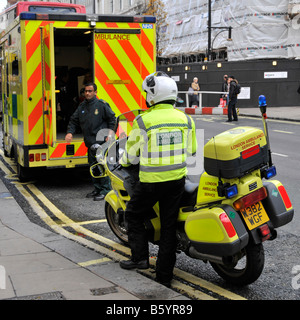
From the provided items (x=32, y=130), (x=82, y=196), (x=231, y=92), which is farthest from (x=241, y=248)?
(x=231, y=92)

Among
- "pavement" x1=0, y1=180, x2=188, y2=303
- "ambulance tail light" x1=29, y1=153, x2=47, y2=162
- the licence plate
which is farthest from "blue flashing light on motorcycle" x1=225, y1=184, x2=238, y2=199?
"ambulance tail light" x1=29, y1=153, x2=47, y2=162

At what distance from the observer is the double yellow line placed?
184 inches

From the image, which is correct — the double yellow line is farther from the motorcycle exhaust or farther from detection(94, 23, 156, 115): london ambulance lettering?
detection(94, 23, 156, 115): london ambulance lettering

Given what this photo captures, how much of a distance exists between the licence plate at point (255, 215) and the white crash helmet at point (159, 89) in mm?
1193

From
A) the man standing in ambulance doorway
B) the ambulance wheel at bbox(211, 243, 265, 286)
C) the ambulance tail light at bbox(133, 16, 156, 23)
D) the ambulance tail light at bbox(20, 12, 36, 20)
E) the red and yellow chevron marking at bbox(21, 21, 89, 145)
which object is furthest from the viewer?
the ambulance tail light at bbox(133, 16, 156, 23)

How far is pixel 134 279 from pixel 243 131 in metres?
1.67

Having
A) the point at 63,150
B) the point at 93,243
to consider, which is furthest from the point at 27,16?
the point at 93,243

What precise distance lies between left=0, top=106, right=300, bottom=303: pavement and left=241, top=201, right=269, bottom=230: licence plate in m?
0.82

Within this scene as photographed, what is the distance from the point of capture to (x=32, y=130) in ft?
29.8

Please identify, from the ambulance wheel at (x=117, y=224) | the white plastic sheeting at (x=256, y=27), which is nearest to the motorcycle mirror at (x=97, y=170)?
the ambulance wheel at (x=117, y=224)

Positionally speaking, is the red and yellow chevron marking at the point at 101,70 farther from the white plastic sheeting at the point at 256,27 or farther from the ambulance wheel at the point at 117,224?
the white plastic sheeting at the point at 256,27

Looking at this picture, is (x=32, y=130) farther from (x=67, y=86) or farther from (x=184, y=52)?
(x=184, y=52)

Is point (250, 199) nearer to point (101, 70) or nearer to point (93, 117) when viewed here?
point (93, 117)

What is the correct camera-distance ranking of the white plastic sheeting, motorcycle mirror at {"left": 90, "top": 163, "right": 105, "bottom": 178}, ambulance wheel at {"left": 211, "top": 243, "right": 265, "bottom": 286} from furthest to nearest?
1. the white plastic sheeting
2. motorcycle mirror at {"left": 90, "top": 163, "right": 105, "bottom": 178}
3. ambulance wheel at {"left": 211, "top": 243, "right": 265, "bottom": 286}
